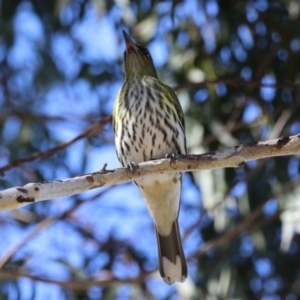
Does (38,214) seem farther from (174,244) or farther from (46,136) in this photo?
(174,244)

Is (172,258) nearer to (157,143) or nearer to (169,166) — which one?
(157,143)

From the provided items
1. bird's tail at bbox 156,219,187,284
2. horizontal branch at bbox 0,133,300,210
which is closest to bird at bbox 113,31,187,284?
bird's tail at bbox 156,219,187,284

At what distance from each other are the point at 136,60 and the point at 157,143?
72 centimetres

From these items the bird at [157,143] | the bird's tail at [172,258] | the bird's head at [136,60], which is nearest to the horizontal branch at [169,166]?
the bird at [157,143]

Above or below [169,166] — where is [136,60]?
above

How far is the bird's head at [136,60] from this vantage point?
4098 millimetres

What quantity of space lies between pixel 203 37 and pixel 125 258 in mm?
1484

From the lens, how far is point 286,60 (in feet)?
16.5

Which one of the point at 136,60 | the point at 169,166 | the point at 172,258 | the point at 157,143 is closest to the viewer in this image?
the point at 169,166

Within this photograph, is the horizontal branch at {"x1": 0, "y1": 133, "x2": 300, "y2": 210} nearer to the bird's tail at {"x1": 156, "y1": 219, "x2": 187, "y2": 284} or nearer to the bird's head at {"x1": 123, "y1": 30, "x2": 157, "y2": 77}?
the bird's tail at {"x1": 156, "y1": 219, "x2": 187, "y2": 284}

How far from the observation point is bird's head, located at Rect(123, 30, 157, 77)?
4098 mm

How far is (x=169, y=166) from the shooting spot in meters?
2.96

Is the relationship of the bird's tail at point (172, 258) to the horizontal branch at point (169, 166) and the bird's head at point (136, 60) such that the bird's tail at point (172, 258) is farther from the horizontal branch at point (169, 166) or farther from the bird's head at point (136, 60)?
the horizontal branch at point (169, 166)

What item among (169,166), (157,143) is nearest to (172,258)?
(157,143)
